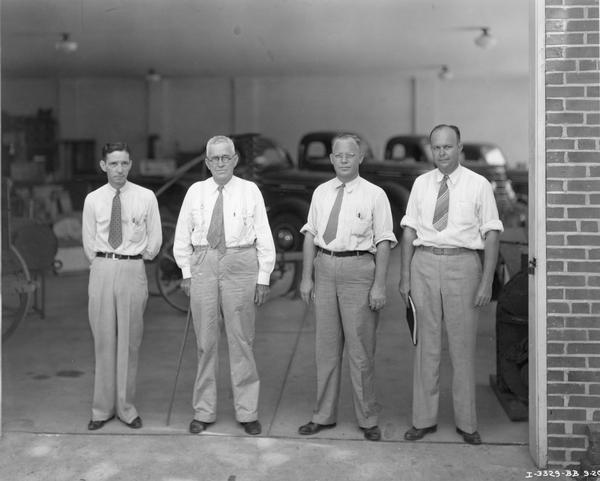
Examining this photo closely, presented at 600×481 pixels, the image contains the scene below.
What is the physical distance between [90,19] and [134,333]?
7.80m

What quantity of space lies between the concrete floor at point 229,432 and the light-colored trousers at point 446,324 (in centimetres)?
18

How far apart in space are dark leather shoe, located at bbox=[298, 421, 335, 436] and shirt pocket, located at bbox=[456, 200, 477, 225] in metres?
1.42

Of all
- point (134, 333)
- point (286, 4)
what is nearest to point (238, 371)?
point (134, 333)

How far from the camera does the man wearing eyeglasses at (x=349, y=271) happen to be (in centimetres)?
432

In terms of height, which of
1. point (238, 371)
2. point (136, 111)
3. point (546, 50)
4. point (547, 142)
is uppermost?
point (136, 111)

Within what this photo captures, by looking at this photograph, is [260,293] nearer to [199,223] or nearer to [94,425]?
[199,223]

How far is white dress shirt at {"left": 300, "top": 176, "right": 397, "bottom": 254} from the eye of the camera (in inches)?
170

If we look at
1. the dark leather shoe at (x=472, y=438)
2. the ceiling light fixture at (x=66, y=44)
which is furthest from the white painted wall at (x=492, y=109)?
the dark leather shoe at (x=472, y=438)

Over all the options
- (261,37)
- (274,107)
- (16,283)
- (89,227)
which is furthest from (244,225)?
(274,107)

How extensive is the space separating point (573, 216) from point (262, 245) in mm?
1669

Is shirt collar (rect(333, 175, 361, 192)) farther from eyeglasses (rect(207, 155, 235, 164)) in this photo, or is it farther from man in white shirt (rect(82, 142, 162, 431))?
man in white shirt (rect(82, 142, 162, 431))

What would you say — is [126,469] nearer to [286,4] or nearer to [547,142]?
[547,142]

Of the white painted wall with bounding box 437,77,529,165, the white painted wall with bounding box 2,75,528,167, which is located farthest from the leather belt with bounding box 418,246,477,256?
the white painted wall with bounding box 437,77,529,165

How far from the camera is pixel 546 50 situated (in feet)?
12.7
